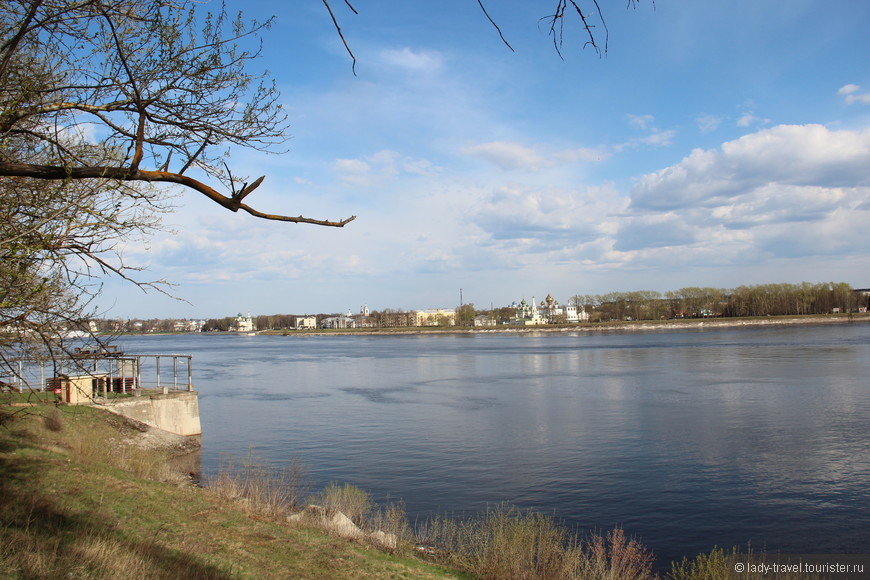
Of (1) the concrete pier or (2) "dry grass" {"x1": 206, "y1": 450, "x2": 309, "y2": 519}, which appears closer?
(2) "dry grass" {"x1": 206, "y1": 450, "x2": 309, "y2": 519}

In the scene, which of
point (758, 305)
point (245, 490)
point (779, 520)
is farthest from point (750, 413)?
point (758, 305)

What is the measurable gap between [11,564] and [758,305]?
188 meters

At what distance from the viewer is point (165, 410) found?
21969mm

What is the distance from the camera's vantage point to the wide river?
1477cm

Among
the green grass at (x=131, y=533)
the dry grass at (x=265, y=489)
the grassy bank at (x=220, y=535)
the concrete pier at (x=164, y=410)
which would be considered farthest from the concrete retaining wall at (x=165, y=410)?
the green grass at (x=131, y=533)

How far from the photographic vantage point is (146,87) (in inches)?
209

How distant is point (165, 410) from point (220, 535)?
45.7 ft

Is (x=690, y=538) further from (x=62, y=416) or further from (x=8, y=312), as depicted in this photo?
(x=62, y=416)

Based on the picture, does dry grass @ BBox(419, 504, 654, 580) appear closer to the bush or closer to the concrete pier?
the bush

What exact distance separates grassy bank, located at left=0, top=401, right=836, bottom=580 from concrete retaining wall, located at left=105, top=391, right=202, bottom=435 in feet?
15.3

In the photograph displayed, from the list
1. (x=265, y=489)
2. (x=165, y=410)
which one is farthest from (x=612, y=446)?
(x=165, y=410)

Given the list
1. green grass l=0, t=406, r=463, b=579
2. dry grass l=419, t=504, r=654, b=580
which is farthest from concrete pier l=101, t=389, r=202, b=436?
dry grass l=419, t=504, r=654, b=580

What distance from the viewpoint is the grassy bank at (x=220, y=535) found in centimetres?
720

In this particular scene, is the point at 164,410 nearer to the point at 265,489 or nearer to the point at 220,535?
the point at 265,489
